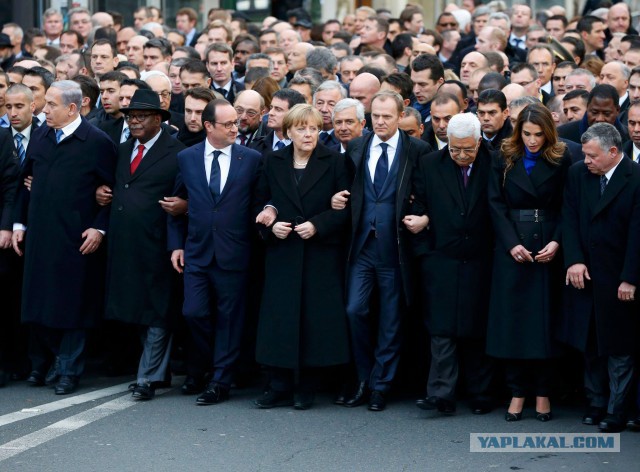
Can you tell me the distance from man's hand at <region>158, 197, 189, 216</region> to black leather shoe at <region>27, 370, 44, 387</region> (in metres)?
1.71

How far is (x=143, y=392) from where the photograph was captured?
1008cm

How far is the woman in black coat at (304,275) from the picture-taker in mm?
9922

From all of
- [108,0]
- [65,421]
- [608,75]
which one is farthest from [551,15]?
[65,421]

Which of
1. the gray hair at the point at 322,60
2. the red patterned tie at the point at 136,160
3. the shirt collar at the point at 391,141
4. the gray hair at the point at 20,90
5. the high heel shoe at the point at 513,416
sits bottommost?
the high heel shoe at the point at 513,416

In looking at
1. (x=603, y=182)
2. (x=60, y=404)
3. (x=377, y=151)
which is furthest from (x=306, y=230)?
(x=60, y=404)

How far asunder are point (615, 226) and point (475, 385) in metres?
1.52

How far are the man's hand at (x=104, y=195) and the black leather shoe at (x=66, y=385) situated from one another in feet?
4.36

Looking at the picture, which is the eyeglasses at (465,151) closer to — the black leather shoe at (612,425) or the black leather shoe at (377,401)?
the black leather shoe at (377,401)

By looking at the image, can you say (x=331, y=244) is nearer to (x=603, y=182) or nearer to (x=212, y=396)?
(x=212, y=396)

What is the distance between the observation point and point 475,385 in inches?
388

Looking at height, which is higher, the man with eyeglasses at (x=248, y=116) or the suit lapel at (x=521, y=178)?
the man with eyeglasses at (x=248, y=116)

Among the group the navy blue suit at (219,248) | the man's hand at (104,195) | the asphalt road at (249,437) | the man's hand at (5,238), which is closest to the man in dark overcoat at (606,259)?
the asphalt road at (249,437)

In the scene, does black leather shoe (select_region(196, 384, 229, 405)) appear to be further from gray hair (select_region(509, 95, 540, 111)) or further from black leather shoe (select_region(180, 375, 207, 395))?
gray hair (select_region(509, 95, 540, 111))

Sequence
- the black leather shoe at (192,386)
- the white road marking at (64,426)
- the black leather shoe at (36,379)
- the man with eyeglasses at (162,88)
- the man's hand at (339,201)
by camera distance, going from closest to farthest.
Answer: the white road marking at (64,426) → the man's hand at (339,201) → the black leather shoe at (192,386) → the black leather shoe at (36,379) → the man with eyeglasses at (162,88)
